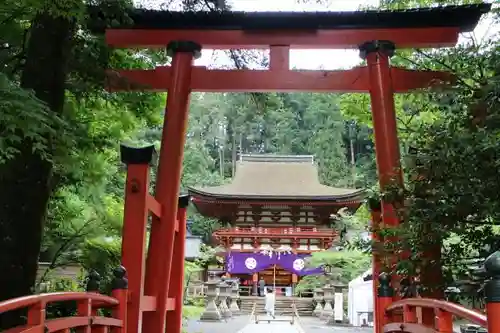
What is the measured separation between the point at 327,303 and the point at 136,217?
13.9 m

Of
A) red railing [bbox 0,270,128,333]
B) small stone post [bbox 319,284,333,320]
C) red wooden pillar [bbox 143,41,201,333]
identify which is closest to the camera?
red railing [bbox 0,270,128,333]

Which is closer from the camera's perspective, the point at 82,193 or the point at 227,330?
the point at 82,193

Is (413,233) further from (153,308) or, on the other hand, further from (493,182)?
(153,308)

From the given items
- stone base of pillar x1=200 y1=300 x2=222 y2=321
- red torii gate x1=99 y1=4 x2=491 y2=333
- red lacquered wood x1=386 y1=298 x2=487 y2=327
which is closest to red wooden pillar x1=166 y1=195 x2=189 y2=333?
red torii gate x1=99 y1=4 x2=491 y2=333

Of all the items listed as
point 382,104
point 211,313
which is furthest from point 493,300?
point 211,313

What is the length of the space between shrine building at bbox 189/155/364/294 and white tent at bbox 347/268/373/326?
3979mm

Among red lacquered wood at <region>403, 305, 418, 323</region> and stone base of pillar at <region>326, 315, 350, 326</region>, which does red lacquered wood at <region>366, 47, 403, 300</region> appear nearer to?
red lacquered wood at <region>403, 305, 418, 323</region>

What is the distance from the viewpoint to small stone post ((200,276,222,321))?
14922 millimetres

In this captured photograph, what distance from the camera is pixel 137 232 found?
4477mm

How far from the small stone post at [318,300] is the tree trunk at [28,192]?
14561 mm

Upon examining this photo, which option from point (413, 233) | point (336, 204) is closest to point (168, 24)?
point (413, 233)

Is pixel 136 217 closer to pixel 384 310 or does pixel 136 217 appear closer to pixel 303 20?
pixel 384 310

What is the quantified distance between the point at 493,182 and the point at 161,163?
3.23 m

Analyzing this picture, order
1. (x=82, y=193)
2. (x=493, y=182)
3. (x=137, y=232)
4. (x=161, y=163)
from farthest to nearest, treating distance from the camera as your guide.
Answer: (x=82, y=193) < (x=161, y=163) < (x=137, y=232) < (x=493, y=182)
